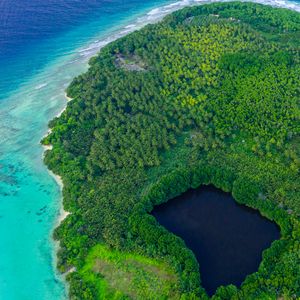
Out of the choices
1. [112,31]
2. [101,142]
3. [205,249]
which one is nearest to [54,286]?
[205,249]

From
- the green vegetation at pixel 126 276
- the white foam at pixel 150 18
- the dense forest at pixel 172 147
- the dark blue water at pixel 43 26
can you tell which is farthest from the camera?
the white foam at pixel 150 18

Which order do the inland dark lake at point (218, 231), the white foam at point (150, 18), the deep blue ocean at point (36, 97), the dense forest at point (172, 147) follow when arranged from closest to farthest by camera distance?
the dense forest at point (172, 147) → the inland dark lake at point (218, 231) → the deep blue ocean at point (36, 97) → the white foam at point (150, 18)

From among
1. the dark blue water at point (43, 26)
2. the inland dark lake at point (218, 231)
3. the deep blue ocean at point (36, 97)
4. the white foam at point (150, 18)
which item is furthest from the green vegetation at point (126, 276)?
the white foam at point (150, 18)

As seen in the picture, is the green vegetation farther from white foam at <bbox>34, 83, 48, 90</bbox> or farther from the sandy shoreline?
white foam at <bbox>34, 83, 48, 90</bbox>

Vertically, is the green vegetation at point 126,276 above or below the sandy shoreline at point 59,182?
below

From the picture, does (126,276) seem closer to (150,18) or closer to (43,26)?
(150,18)

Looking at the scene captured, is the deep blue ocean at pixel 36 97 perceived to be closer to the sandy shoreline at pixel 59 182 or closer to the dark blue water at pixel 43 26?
the dark blue water at pixel 43 26

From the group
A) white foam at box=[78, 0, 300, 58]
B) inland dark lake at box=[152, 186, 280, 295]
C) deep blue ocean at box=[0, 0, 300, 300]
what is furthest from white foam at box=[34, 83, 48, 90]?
inland dark lake at box=[152, 186, 280, 295]
